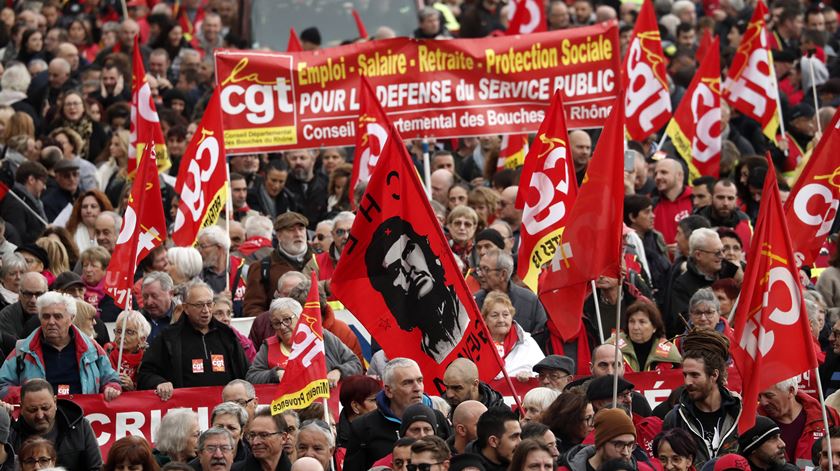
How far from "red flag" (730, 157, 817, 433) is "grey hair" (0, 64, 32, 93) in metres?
12.9

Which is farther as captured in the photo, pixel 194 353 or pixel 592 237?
pixel 194 353

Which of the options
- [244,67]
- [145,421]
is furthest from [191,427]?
[244,67]

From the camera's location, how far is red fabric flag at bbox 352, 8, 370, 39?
25.0 m

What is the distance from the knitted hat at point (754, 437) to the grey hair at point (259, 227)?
680cm

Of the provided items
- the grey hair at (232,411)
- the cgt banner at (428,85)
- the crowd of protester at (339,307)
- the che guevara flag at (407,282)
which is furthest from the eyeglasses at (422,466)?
the cgt banner at (428,85)

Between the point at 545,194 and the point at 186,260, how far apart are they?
2876 millimetres

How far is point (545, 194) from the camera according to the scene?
16031 mm

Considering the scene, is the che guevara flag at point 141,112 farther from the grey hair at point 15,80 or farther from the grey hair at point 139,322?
the grey hair at point 15,80

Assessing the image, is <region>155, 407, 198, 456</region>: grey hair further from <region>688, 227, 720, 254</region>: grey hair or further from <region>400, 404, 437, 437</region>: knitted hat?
<region>688, 227, 720, 254</region>: grey hair

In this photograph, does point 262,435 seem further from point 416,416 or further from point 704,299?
point 704,299

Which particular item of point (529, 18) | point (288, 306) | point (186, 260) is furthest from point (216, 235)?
point (529, 18)

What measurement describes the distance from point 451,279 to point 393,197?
68cm

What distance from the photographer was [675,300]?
54.9 ft

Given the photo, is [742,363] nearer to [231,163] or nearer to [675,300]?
[675,300]
